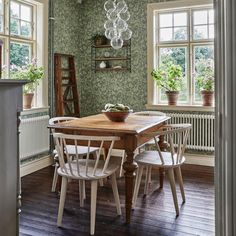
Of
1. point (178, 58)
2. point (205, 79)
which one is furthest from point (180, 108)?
point (178, 58)

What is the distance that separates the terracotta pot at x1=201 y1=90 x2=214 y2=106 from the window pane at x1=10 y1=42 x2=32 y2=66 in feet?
9.11

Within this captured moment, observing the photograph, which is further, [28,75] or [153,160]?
[28,75]

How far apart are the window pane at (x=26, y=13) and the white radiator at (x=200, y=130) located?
8.94 ft

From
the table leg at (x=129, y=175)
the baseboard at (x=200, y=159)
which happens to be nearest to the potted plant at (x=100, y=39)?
the baseboard at (x=200, y=159)

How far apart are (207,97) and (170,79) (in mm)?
660

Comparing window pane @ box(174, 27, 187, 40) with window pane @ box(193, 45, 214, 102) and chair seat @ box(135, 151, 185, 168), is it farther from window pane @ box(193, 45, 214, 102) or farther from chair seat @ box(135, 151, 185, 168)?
chair seat @ box(135, 151, 185, 168)

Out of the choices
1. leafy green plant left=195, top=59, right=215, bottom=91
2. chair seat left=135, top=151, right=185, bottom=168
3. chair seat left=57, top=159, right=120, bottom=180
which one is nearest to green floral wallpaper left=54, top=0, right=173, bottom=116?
leafy green plant left=195, top=59, right=215, bottom=91

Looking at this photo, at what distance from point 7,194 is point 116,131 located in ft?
3.89

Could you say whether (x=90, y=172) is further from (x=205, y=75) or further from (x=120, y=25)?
(x=205, y=75)

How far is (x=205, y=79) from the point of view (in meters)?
4.76

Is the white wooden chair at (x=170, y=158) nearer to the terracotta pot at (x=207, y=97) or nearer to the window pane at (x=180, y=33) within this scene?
the terracotta pot at (x=207, y=97)

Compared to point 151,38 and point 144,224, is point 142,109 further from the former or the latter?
point 144,224

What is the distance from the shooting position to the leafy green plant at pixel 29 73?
4.23m

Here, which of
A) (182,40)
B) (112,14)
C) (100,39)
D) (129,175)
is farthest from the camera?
(100,39)
